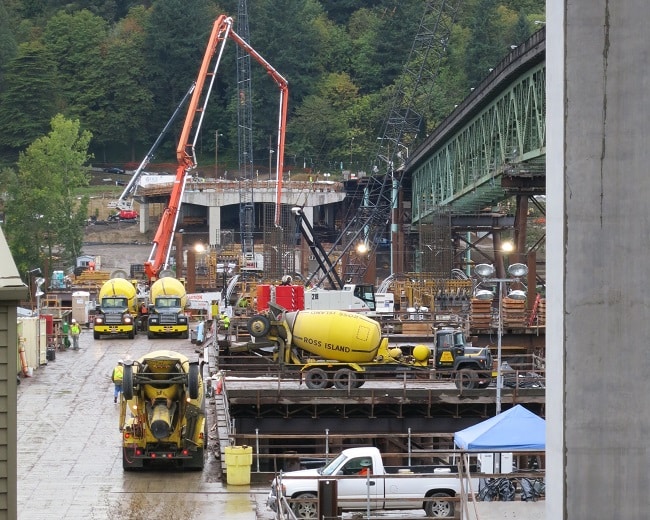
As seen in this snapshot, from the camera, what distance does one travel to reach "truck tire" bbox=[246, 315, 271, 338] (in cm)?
4825

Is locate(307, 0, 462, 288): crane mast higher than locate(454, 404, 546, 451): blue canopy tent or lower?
higher

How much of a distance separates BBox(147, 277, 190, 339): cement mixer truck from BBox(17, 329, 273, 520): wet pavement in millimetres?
16488

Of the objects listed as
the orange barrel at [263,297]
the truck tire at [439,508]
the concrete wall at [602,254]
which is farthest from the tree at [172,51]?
the concrete wall at [602,254]

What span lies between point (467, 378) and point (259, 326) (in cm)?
639

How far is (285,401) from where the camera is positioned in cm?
4344

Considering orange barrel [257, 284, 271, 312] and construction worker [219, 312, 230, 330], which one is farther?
orange barrel [257, 284, 271, 312]

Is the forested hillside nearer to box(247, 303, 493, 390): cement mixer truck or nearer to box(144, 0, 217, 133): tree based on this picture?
box(144, 0, 217, 133): tree

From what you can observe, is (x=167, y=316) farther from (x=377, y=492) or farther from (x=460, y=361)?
(x=377, y=492)

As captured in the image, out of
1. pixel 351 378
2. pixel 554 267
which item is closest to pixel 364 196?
pixel 351 378

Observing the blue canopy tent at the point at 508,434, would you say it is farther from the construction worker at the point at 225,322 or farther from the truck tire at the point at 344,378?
the construction worker at the point at 225,322

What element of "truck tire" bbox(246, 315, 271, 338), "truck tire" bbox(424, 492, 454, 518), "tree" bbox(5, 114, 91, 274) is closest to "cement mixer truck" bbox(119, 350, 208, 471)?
"truck tire" bbox(424, 492, 454, 518)

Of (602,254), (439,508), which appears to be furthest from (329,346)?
(602,254)

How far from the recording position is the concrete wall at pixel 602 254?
14.5m

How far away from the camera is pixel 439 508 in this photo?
2898 cm
